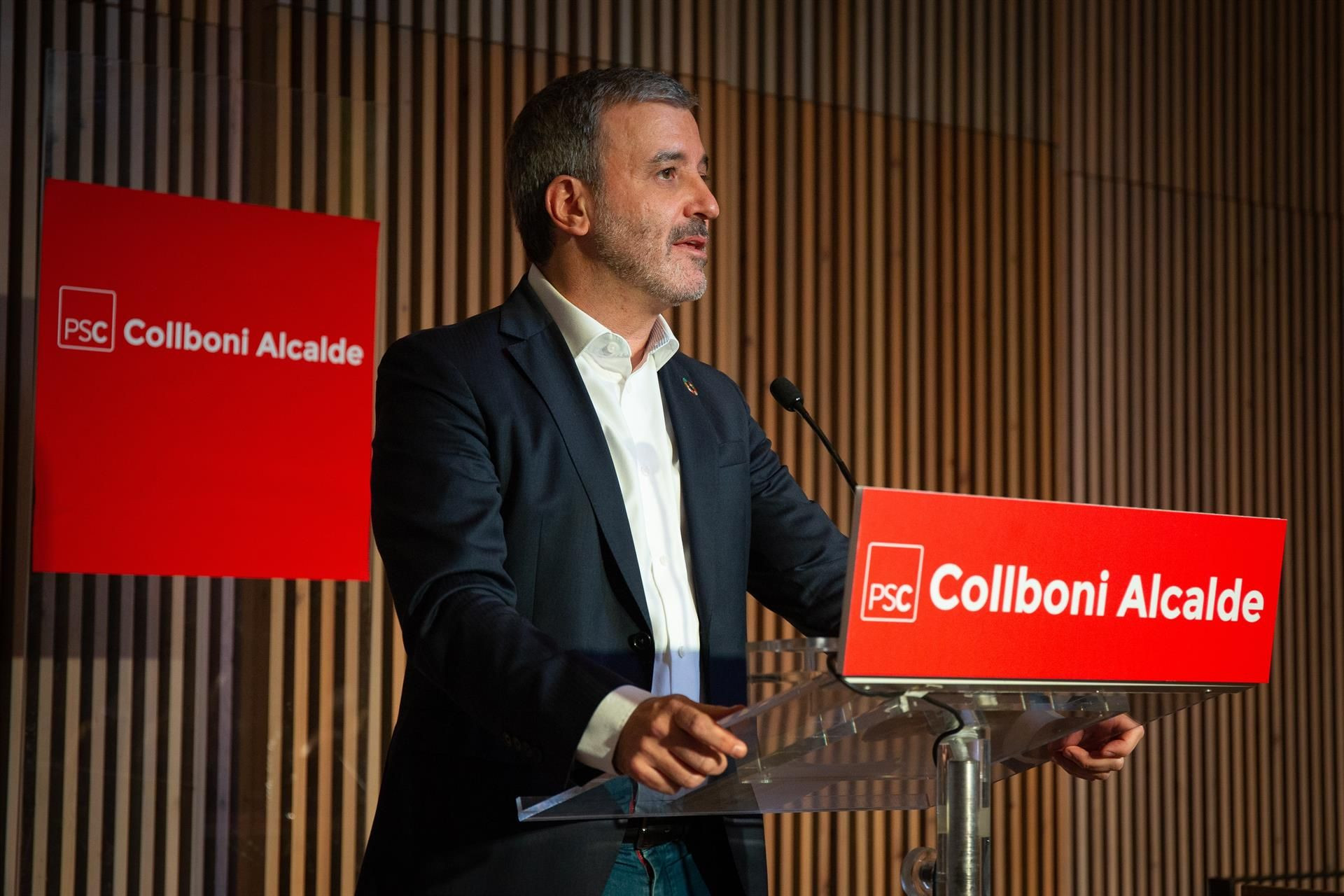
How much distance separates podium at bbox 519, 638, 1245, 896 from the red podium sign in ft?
0.10

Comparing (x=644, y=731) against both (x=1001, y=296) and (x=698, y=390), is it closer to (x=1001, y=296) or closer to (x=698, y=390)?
(x=698, y=390)

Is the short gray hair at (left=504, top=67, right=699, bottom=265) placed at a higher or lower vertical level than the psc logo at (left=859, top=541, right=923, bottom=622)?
higher

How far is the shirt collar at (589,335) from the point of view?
2287 mm

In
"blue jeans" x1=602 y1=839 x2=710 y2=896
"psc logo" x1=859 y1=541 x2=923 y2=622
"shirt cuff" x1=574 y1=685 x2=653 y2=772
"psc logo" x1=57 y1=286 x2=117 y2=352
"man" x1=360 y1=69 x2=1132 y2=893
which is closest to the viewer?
"psc logo" x1=859 y1=541 x2=923 y2=622

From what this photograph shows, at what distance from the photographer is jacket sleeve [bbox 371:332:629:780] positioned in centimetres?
171

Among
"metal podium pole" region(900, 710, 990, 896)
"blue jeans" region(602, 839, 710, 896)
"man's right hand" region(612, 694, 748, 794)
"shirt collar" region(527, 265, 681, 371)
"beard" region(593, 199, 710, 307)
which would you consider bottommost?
"blue jeans" region(602, 839, 710, 896)

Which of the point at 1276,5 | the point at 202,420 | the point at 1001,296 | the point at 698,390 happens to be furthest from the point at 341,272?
the point at 1276,5

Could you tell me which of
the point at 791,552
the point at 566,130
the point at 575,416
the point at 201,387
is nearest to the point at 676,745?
the point at 575,416

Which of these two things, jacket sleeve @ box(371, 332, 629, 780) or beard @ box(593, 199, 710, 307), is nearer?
jacket sleeve @ box(371, 332, 629, 780)

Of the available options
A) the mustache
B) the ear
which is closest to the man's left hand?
the mustache

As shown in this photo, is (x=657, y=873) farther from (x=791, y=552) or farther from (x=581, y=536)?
(x=791, y=552)

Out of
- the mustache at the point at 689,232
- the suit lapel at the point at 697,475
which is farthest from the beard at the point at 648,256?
the suit lapel at the point at 697,475

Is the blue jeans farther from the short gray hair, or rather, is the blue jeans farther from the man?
the short gray hair

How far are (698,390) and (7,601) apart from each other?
228 centimetres
